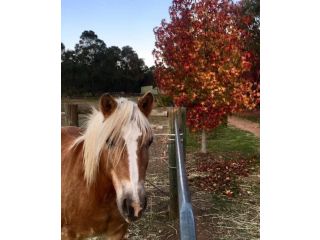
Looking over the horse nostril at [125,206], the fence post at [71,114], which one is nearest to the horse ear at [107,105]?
the horse nostril at [125,206]

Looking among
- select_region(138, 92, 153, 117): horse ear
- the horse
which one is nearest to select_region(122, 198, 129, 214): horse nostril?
the horse

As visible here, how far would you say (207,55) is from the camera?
1.17 metres

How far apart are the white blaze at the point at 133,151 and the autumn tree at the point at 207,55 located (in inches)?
14.9

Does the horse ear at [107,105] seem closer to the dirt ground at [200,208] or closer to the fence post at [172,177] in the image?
the dirt ground at [200,208]

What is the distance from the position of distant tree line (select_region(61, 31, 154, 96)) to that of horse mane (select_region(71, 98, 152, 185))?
233 millimetres

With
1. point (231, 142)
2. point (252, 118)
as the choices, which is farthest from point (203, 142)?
point (252, 118)

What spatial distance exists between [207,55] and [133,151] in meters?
0.48

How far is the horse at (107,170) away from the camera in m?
0.84

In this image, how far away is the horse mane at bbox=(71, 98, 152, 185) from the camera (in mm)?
878

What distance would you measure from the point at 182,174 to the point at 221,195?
553 mm

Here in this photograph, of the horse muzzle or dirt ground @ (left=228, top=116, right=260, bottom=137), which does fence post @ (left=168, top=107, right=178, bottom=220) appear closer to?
dirt ground @ (left=228, top=116, right=260, bottom=137)
